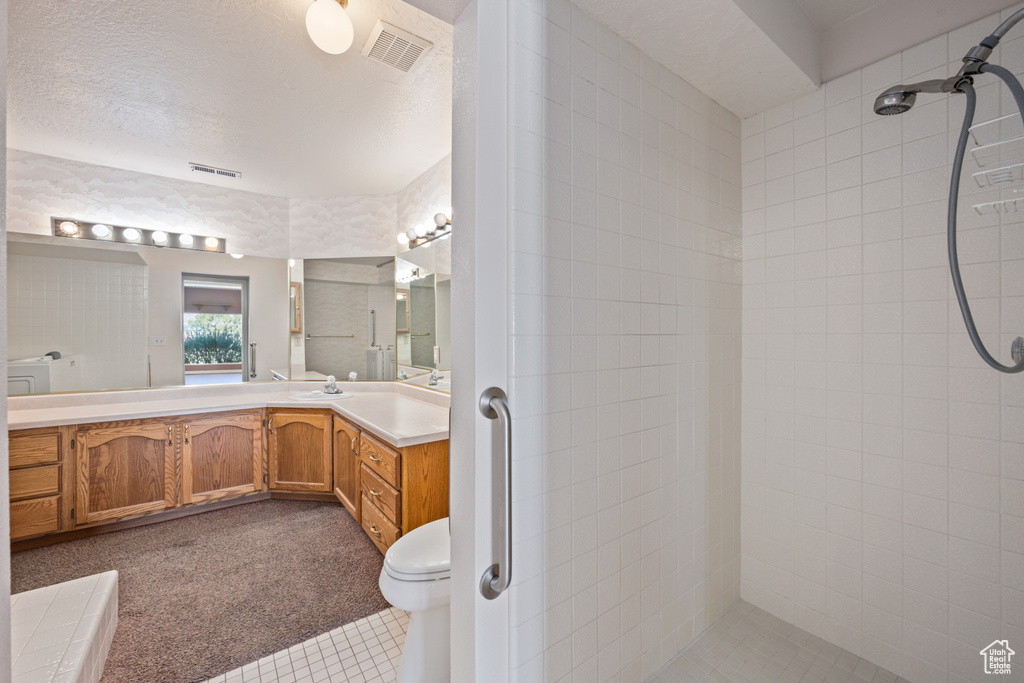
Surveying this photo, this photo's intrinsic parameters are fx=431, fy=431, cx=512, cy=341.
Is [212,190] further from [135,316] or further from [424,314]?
[424,314]

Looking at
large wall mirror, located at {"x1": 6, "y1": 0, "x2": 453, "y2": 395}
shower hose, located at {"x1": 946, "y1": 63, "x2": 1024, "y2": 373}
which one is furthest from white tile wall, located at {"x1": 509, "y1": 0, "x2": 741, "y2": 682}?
large wall mirror, located at {"x1": 6, "y1": 0, "x2": 453, "y2": 395}

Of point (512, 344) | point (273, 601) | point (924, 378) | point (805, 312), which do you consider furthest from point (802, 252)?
point (273, 601)

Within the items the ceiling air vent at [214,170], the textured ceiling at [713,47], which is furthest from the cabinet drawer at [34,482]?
the textured ceiling at [713,47]

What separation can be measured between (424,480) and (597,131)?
1.72 meters

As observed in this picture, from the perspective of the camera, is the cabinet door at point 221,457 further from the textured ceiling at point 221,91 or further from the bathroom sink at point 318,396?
the textured ceiling at point 221,91

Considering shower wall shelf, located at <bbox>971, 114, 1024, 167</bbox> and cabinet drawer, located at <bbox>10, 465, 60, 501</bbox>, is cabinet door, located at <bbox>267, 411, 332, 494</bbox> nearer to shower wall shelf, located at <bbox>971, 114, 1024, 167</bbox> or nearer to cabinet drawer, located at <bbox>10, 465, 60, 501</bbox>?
cabinet drawer, located at <bbox>10, 465, 60, 501</bbox>

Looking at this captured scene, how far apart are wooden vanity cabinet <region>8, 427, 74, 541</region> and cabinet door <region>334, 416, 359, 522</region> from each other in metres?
1.52

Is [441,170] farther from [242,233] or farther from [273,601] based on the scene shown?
[273,601]

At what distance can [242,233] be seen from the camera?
141 inches

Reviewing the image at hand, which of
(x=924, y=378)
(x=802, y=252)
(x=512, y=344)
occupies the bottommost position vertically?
(x=924, y=378)

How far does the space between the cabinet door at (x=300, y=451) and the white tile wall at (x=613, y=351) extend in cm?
246

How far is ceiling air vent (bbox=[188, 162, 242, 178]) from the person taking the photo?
10.2 ft

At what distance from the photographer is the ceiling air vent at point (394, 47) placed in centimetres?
→ 178

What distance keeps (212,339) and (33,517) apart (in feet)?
4.79
